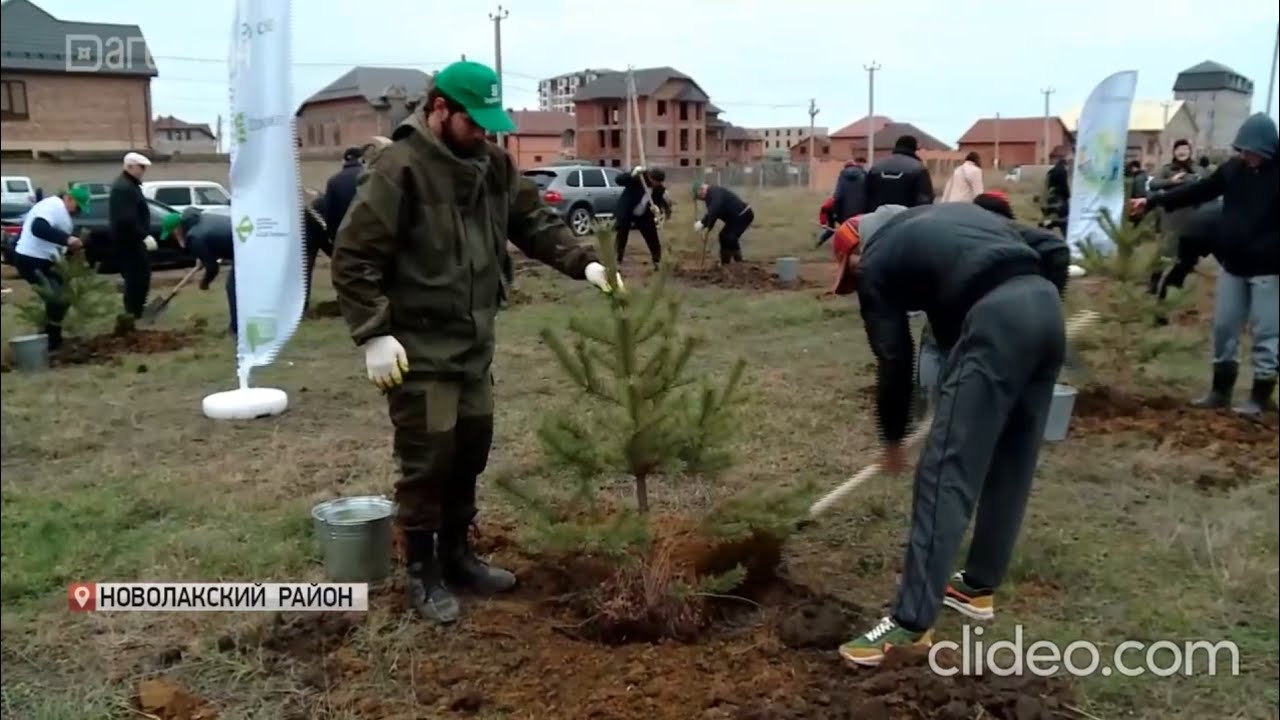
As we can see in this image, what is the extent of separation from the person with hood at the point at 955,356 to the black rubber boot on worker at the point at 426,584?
1.31 meters

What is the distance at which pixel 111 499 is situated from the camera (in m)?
4.96

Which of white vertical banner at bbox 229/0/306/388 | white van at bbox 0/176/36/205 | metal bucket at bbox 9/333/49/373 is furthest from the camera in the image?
white van at bbox 0/176/36/205

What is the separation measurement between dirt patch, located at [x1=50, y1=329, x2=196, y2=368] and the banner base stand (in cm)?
256

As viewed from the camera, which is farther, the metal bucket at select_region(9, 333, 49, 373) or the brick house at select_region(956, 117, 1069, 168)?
the brick house at select_region(956, 117, 1069, 168)

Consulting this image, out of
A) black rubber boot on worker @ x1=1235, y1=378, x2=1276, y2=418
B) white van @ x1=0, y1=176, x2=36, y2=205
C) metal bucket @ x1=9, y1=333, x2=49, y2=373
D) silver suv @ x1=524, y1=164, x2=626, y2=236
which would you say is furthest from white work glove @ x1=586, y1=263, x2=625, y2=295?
white van @ x1=0, y1=176, x2=36, y2=205

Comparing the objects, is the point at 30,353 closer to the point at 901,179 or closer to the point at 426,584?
the point at 426,584

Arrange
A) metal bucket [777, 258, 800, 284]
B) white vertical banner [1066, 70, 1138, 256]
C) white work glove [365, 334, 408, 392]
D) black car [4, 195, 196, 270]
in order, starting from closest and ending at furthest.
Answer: white work glove [365, 334, 408, 392]
white vertical banner [1066, 70, 1138, 256]
metal bucket [777, 258, 800, 284]
black car [4, 195, 196, 270]

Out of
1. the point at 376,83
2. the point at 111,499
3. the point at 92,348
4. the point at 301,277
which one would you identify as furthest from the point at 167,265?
the point at 376,83

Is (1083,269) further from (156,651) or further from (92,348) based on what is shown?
(92,348)

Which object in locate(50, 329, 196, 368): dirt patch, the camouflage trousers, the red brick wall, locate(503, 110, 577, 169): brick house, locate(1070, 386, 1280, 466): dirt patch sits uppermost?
locate(503, 110, 577, 169): brick house

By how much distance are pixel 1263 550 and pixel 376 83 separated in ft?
120

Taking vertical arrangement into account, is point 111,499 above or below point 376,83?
below

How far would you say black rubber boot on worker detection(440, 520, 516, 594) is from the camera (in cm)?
382

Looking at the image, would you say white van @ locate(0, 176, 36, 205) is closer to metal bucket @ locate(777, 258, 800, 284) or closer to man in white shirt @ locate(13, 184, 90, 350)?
man in white shirt @ locate(13, 184, 90, 350)
